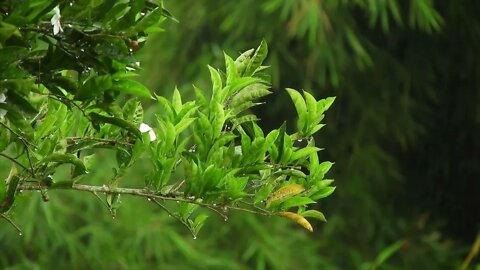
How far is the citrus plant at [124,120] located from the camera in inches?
42.9

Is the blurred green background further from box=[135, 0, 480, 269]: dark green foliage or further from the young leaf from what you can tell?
the young leaf

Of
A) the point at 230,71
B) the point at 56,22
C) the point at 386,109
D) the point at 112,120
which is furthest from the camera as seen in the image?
the point at 386,109

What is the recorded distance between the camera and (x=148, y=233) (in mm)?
3838

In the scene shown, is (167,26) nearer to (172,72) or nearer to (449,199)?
(172,72)

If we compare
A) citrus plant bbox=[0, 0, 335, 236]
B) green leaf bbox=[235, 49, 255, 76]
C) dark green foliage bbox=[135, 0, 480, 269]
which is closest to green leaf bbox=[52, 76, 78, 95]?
citrus plant bbox=[0, 0, 335, 236]

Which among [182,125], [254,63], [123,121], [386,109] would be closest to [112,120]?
[123,121]

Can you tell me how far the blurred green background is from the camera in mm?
3818

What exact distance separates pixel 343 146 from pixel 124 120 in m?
3.09

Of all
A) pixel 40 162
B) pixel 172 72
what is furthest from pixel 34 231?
pixel 40 162

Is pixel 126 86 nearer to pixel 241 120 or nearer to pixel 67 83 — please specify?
pixel 67 83

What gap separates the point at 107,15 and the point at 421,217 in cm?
335

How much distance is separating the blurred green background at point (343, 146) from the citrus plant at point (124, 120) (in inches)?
95.3

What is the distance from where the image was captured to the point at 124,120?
1.19 m

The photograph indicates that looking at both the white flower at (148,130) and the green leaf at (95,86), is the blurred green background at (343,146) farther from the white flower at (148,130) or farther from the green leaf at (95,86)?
the green leaf at (95,86)
